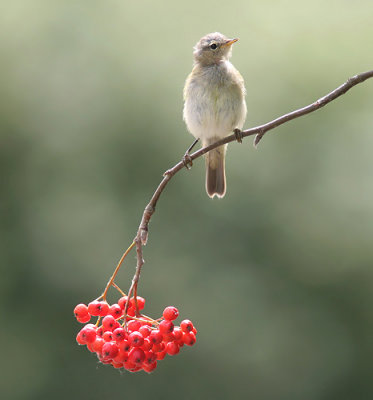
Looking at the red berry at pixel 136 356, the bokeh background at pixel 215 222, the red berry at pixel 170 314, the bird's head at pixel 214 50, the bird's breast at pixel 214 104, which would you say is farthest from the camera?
the bokeh background at pixel 215 222

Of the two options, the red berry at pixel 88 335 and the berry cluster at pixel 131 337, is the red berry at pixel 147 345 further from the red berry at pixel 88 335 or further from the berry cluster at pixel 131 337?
the red berry at pixel 88 335

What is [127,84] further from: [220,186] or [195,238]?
[220,186]

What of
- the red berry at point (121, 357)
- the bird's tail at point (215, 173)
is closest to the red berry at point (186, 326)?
the red berry at point (121, 357)

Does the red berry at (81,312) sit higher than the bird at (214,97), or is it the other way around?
the bird at (214,97)

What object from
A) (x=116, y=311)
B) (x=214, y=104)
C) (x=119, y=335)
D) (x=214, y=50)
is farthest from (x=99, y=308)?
(x=214, y=50)

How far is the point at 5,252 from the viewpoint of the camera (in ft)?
23.7

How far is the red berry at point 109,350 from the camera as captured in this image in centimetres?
184

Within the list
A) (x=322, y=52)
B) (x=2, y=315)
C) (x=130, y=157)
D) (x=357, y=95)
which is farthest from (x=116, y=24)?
(x=2, y=315)

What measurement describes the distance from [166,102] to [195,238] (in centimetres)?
155

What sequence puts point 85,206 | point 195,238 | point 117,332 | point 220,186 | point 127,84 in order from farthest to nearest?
point 127,84, point 85,206, point 195,238, point 220,186, point 117,332

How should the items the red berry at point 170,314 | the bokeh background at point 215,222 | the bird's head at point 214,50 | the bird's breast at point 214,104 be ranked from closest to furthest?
the red berry at point 170,314 → the bird's breast at point 214,104 → the bird's head at point 214,50 → the bokeh background at point 215,222

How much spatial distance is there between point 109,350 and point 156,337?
127 millimetres

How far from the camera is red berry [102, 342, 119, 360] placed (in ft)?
6.04

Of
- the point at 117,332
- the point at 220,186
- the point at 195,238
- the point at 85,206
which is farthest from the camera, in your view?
the point at 85,206
